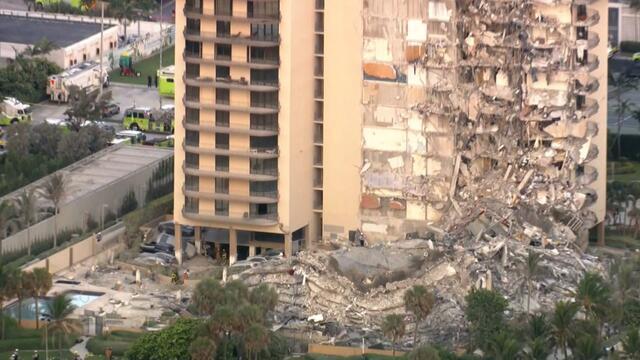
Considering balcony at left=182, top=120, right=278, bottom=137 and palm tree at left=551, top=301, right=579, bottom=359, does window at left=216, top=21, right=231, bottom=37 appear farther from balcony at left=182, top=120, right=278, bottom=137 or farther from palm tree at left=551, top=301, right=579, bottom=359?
palm tree at left=551, top=301, right=579, bottom=359

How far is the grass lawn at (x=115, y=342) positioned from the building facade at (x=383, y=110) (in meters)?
9.73

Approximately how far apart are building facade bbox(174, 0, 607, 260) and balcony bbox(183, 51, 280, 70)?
0.17ft

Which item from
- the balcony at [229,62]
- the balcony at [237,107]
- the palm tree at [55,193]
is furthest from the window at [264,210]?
the palm tree at [55,193]

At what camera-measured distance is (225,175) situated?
111188 mm

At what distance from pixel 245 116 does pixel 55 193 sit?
824 cm

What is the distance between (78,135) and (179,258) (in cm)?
1427

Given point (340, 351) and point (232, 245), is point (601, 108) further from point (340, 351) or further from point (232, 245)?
point (340, 351)

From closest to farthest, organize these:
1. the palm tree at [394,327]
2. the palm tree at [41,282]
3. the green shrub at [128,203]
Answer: the palm tree at [394,327] → the palm tree at [41,282] → the green shrub at [128,203]

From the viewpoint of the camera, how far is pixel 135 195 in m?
119

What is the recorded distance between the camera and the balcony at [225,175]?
111 meters

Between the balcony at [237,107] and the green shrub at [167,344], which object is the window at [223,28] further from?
the green shrub at [167,344]

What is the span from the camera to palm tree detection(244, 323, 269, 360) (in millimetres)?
96875

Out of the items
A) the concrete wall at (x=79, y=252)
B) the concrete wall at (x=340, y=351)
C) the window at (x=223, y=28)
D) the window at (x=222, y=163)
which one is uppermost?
the window at (x=223, y=28)

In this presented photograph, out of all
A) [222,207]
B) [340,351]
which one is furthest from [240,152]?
[340,351]
